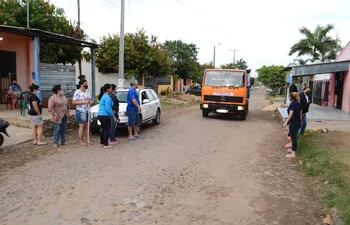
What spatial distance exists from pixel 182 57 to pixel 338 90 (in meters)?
27.6

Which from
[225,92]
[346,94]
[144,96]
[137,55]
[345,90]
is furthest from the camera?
[137,55]

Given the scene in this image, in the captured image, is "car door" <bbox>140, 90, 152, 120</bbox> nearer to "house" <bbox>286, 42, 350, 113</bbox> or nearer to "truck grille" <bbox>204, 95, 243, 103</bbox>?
"truck grille" <bbox>204, 95, 243, 103</bbox>

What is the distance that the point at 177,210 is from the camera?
19.6 ft

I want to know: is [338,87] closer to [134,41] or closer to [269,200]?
[134,41]

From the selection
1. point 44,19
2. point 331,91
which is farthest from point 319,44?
point 44,19

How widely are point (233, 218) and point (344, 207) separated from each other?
1680mm

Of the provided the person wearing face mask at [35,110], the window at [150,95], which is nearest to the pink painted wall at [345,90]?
the window at [150,95]

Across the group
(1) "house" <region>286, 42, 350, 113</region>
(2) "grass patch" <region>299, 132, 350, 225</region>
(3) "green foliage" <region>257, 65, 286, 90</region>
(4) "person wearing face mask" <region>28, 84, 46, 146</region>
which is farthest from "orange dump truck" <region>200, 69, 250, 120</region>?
(3) "green foliage" <region>257, 65, 286, 90</region>

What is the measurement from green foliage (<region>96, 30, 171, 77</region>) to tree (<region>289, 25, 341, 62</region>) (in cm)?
1734

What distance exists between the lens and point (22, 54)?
20.0 metres

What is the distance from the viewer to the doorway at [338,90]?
27.7m

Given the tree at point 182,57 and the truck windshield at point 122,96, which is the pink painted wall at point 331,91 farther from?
the tree at point 182,57

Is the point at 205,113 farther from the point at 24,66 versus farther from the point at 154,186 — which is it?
the point at 154,186

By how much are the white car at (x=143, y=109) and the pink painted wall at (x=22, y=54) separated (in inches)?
277
